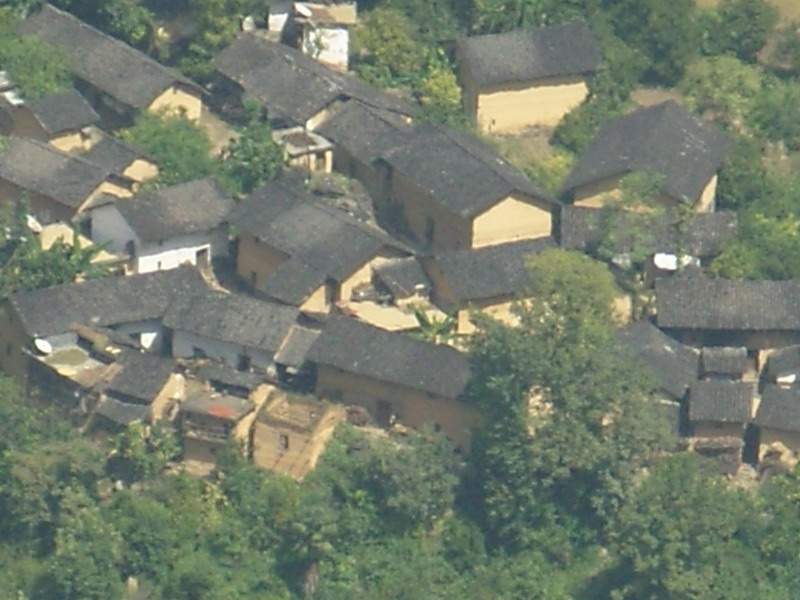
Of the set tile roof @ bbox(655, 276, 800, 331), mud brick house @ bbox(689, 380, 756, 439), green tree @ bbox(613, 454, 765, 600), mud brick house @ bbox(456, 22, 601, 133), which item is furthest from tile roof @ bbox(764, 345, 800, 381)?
mud brick house @ bbox(456, 22, 601, 133)

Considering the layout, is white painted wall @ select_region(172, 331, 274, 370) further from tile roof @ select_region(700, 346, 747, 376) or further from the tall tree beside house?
tile roof @ select_region(700, 346, 747, 376)

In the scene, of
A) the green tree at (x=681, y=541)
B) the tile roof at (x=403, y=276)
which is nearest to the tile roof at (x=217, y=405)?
the tile roof at (x=403, y=276)

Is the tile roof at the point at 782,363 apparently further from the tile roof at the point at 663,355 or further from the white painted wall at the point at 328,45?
the white painted wall at the point at 328,45

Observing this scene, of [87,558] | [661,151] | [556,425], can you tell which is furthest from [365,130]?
[87,558]

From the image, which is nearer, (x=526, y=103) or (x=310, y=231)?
(x=310, y=231)

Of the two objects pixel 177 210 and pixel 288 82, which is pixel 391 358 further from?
pixel 288 82

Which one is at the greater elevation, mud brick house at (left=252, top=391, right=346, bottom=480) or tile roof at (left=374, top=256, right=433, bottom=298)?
tile roof at (left=374, top=256, right=433, bottom=298)
